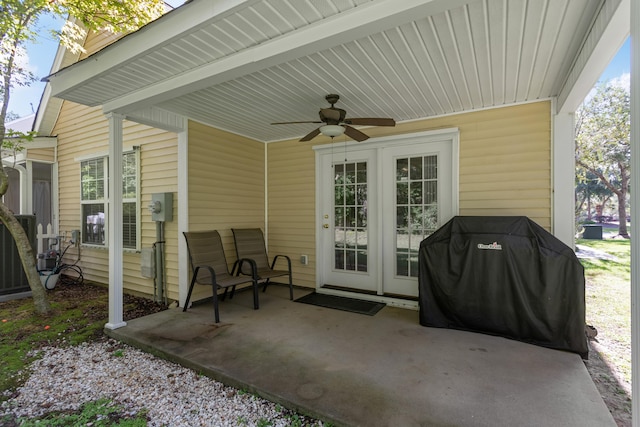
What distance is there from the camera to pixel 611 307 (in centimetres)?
416

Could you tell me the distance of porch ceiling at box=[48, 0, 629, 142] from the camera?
1.87m

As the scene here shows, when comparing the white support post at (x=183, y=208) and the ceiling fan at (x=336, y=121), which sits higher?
the ceiling fan at (x=336, y=121)

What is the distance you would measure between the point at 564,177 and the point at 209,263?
4.31m

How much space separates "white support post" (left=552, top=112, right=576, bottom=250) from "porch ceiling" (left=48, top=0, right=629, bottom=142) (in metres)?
0.34

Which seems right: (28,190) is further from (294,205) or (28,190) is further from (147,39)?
(147,39)

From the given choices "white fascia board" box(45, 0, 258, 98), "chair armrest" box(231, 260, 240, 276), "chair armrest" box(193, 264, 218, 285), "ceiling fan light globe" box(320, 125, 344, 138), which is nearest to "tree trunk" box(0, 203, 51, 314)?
"white fascia board" box(45, 0, 258, 98)

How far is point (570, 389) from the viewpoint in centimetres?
213

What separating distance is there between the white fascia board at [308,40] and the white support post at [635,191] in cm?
74

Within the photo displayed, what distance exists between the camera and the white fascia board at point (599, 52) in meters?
1.71

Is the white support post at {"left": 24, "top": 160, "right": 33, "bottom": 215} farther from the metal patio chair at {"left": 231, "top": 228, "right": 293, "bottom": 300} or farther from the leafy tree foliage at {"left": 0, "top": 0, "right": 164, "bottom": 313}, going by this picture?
the metal patio chair at {"left": 231, "top": 228, "right": 293, "bottom": 300}

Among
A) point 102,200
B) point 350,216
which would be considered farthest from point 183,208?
point 350,216

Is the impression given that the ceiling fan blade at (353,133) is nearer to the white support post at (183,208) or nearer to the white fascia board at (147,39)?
the white fascia board at (147,39)

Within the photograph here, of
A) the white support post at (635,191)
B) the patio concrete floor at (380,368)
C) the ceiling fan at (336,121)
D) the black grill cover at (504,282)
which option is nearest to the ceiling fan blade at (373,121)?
the ceiling fan at (336,121)

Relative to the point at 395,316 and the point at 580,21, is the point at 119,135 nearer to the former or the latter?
the point at 395,316
